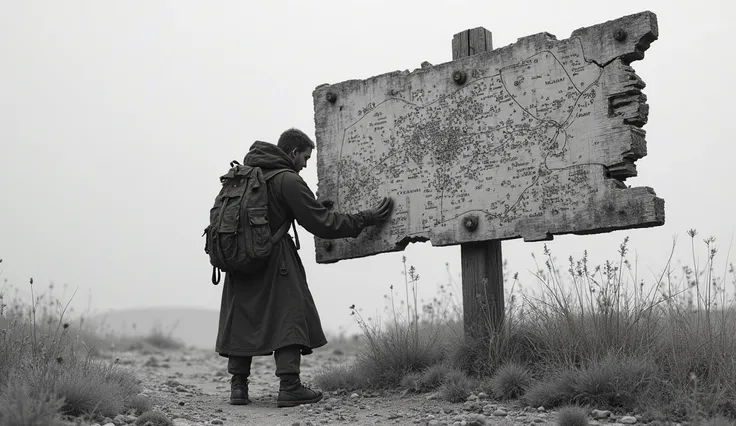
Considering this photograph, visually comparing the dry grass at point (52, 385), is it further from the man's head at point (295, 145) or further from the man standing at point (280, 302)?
the man's head at point (295, 145)

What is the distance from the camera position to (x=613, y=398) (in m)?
5.06

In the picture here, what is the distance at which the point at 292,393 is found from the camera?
19.6 ft

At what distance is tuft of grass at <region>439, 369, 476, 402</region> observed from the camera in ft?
18.6

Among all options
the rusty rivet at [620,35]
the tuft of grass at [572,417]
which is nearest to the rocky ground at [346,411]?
the tuft of grass at [572,417]

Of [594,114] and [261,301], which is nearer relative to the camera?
[594,114]

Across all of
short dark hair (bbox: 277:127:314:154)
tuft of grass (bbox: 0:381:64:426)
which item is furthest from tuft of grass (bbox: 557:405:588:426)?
short dark hair (bbox: 277:127:314:154)

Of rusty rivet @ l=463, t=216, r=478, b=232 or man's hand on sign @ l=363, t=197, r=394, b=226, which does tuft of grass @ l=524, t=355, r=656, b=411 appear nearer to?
rusty rivet @ l=463, t=216, r=478, b=232

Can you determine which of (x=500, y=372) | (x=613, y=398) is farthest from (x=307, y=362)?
(x=613, y=398)

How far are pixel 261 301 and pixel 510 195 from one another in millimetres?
2119

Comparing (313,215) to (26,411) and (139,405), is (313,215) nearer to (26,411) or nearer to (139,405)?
(139,405)

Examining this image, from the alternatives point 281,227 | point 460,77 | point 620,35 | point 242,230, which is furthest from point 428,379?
point 620,35

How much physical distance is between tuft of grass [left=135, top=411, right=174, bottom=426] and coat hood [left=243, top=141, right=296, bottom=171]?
2.18m

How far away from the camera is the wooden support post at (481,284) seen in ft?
20.3

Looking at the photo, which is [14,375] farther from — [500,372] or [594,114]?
[594,114]
